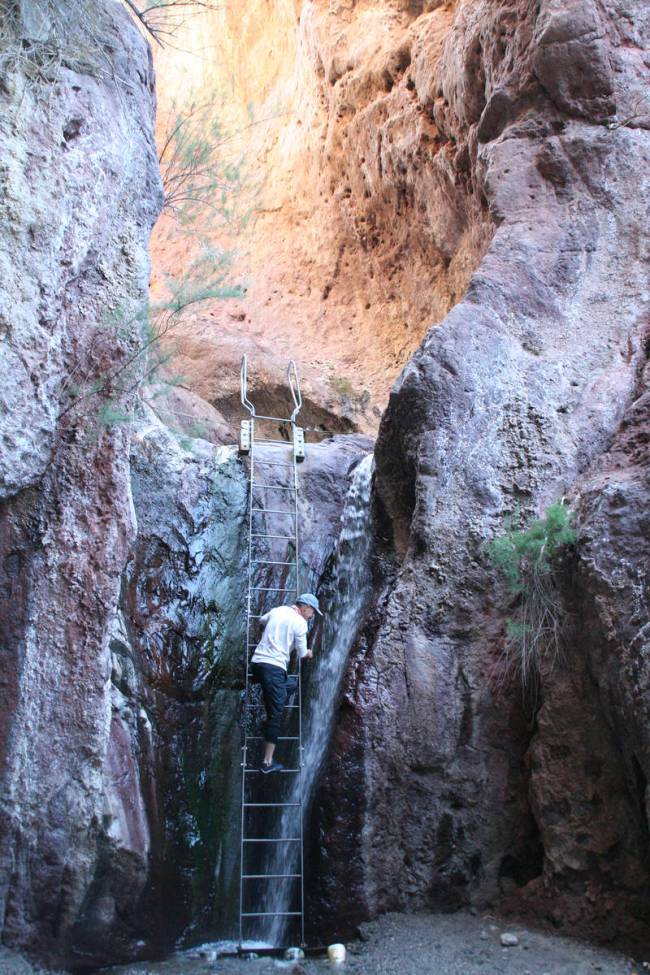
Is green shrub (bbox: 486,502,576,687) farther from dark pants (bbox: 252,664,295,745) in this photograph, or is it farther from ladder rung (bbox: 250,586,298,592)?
ladder rung (bbox: 250,586,298,592)

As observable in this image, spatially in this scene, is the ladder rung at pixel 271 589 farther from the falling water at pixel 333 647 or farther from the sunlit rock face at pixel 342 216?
the sunlit rock face at pixel 342 216

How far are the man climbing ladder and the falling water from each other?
11.4 inches

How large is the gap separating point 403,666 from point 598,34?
6.35 metres

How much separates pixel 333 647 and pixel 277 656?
804 mm

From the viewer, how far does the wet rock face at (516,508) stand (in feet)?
20.1

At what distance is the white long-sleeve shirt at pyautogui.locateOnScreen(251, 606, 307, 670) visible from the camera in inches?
292

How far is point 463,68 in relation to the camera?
10.5 metres

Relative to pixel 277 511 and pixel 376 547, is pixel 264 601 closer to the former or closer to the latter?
pixel 277 511

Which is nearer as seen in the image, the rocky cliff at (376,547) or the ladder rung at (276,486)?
the rocky cliff at (376,547)

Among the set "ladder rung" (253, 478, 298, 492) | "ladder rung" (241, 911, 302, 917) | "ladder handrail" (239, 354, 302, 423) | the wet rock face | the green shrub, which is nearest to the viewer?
the wet rock face

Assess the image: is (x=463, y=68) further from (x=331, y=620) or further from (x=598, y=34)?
(x=331, y=620)

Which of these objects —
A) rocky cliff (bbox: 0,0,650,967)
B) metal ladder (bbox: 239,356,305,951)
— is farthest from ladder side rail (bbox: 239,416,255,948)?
rocky cliff (bbox: 0,0,650,967)

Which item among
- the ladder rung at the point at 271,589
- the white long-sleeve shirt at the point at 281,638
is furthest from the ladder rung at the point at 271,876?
the ladder rung at the point at 271,589

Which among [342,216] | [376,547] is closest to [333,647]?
[376,547]
